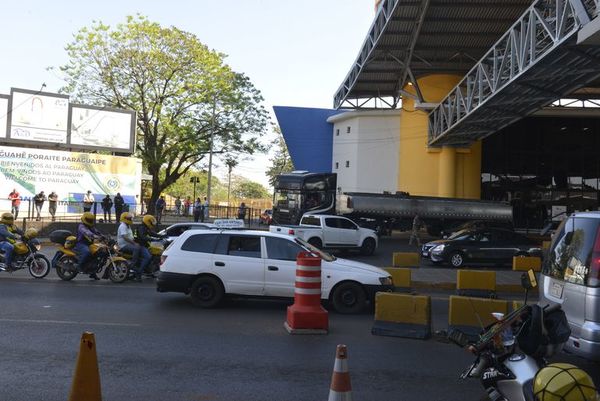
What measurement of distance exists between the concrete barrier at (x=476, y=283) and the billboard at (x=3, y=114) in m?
33.8

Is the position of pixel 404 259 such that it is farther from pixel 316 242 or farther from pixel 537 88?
pixel 537 88

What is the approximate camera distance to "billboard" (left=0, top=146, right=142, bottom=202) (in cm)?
3569

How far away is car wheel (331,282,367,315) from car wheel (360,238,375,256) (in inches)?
508

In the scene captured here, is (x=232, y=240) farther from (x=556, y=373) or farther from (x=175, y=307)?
(x=556, y=373)

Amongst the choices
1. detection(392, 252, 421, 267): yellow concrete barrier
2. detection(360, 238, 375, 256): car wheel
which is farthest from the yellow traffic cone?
detection(360, 238, 375, 256): car wheel

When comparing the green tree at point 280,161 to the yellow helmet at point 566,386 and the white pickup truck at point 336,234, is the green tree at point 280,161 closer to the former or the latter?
the white pickup truck at point 336,234

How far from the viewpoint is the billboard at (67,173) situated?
117 feet

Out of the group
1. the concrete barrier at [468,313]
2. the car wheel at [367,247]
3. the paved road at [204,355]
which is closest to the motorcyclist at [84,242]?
the paved road at [204,355]

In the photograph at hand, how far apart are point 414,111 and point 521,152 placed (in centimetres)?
1016

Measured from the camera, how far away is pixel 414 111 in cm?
3762

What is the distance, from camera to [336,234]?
22.9 metres

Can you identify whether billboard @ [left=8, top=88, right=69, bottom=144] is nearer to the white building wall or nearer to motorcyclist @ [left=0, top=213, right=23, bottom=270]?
the white building wall

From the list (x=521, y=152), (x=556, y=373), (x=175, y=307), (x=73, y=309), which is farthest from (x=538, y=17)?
(x=521, y=152)

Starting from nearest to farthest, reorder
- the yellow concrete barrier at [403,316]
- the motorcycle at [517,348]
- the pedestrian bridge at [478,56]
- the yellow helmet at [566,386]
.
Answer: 1. the yellow helmet at [566,386]
2. the motorcycle at [517,348]
3. the yellow concrete barrier at [403,316]
4. the pedestrian bridge at [478,56]
